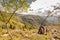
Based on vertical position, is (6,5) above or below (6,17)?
above

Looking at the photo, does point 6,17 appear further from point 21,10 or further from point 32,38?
point 32,38

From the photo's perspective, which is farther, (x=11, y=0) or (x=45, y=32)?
(x=45, y=32)

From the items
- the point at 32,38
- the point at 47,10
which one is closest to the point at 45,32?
the point at 47,10

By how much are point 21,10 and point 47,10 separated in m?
7.16

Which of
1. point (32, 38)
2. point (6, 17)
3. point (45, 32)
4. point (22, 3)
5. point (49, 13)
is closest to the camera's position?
point (22, 3)

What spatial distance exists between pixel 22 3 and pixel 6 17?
7.10ft

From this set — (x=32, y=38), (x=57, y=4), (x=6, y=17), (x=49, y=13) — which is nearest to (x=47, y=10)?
(x=49, y=13)

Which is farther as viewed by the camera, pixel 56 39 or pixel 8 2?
pixel 56 39

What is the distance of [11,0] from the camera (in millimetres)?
16484

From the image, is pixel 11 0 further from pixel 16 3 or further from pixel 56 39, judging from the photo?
pixel 56 39

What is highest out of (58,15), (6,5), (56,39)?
(6,5)

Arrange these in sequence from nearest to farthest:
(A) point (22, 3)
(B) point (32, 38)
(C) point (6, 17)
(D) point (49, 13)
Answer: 1. (A) point (22, 3)
2. (C) point (6, 17)
3. (B) point (32, 38)
4. (D) point (49, 13)

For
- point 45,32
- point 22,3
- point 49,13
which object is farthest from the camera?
point 45,32

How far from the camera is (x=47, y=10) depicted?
23.1m
